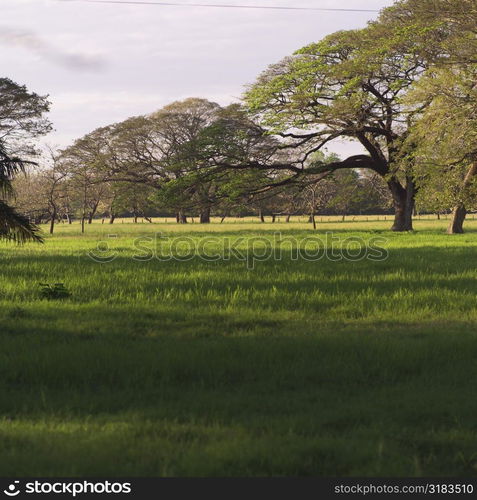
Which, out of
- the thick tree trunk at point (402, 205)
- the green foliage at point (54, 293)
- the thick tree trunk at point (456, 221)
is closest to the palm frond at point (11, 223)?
the green foliage at point (54, 293)

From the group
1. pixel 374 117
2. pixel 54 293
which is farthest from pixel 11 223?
pixel 374 117

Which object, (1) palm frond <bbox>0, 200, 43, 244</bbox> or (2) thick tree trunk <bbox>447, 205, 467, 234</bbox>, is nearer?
(1) palm frond <bbox>0, 200, 43, 244</bbox>

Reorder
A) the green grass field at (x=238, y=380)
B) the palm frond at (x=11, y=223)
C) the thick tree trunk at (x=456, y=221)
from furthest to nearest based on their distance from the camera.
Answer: the thick tree trunk at (x=456, y=221) → the palm frond at (x=11, y=223) → the green grass field at (x=238, y=380)

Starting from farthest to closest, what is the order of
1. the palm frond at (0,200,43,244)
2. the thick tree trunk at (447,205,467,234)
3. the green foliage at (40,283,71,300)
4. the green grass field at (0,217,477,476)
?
1. the thick tree trunk at (447,205,467,234)
2. the green foliage at (40,283,71,300)
3. the palm frond at (0,200,43,244)
4. the green grass field at (0,217,477,476)

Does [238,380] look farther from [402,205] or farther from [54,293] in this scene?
[402,205]

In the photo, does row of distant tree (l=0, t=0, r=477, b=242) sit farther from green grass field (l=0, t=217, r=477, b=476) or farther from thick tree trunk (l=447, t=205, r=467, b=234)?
green grass field (l=0, t=217, r=477, b=476)

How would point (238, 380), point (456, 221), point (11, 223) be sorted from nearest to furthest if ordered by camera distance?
1. point (238, 380)
2. point (11, 223)
3. point (456, 221)

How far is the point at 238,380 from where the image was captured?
6949mm

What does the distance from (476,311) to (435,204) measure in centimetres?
2619

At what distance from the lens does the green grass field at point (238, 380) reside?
4570mm

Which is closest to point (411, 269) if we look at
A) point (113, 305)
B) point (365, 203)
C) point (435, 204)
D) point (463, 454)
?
point (113, 305)

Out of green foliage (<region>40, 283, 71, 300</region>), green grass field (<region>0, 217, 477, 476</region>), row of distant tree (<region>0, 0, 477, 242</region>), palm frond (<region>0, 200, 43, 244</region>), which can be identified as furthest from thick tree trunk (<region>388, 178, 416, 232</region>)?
palm frond (<region>0, 200, 43, 244</region>)

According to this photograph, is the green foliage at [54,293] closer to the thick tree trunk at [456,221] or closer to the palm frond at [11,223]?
the palm frond at [11,223]

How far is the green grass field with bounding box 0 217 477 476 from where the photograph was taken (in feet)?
15.0
